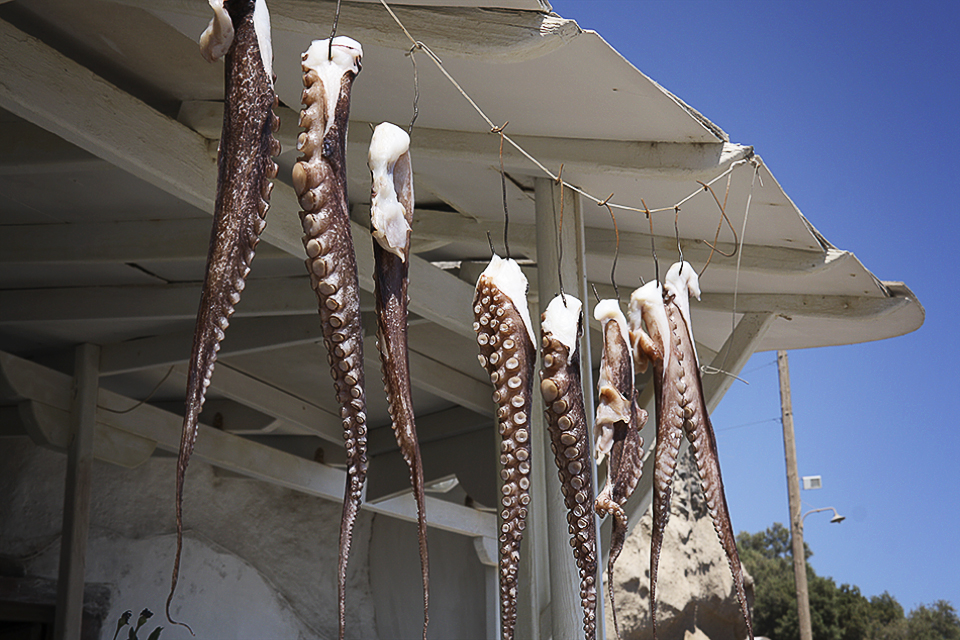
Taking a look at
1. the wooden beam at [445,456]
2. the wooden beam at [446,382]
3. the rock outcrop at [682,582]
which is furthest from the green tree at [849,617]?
the wooden beam at [446,382]

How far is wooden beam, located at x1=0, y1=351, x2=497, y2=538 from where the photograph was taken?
586cm

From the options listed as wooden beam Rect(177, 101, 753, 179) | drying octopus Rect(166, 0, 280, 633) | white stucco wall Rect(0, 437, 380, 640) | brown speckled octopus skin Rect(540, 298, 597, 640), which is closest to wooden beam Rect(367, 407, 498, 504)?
white stucco wall Rect(0, 437, 380, 640)

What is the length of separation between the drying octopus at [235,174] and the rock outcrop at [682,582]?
8285mm

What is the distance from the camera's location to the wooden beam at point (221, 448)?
5.86 meters

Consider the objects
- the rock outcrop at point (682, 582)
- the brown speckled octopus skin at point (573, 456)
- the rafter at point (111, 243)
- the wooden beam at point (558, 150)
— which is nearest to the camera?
the brown speckled octopus skin at point (573, 456)

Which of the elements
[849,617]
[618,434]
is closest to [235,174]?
[618,434]

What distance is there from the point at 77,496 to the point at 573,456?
14.6 ft

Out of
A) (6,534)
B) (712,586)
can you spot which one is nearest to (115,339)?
(6,534)

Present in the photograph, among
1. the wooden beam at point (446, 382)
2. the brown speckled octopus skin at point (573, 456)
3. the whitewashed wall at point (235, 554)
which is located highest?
the wooden beam at point (446, 382)

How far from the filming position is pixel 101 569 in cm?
942

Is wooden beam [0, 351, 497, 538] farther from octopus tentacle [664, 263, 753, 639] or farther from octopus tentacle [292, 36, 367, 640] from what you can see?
octopus tentacle [292, 36, 367, 640]

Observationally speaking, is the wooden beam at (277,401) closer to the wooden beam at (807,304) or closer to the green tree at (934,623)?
the wooden beam at (807,304)

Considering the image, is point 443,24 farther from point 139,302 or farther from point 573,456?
point 139,302

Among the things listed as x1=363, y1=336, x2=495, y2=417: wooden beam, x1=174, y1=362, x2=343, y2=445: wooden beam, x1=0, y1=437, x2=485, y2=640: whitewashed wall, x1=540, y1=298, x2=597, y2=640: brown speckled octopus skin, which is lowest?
x1=540, y1=298, x2=597, y2=640: brown speckled octopus skin
